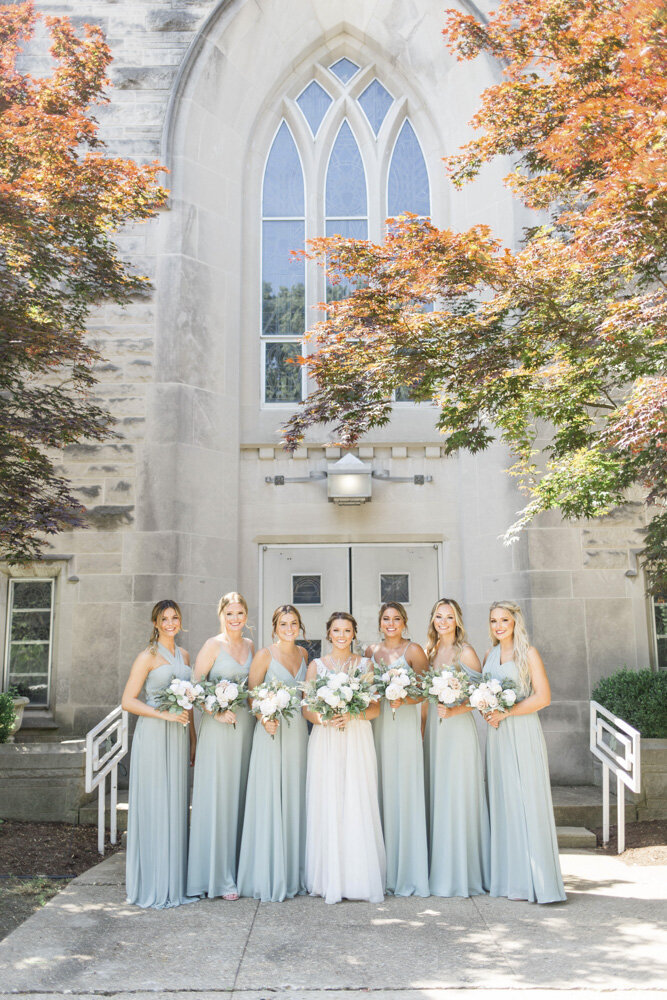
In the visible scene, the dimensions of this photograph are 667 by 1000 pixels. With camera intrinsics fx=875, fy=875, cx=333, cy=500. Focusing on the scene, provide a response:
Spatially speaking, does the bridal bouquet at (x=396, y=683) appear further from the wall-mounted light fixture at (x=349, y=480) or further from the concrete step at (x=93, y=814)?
the wall-mounted light fixture at (x=349, y=480)

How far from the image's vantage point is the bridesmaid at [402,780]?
582cm

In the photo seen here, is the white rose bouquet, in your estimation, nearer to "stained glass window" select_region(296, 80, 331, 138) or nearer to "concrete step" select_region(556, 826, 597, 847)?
"concrete step" select_region(556, 826, 597, 847)

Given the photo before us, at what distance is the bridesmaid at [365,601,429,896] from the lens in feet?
19.1

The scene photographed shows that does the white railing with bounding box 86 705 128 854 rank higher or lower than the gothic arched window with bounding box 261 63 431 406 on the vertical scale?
lower

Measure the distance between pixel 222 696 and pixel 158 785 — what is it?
768 millimetres

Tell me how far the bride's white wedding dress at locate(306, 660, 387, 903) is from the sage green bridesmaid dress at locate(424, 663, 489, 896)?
397mm

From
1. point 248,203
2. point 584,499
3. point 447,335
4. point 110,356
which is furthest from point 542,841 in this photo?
point 248,203

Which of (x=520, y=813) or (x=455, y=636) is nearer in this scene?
(x=520, y=813)


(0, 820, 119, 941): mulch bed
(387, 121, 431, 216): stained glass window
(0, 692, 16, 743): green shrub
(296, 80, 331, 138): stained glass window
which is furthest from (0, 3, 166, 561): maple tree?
(387, 121, 431, 216): stained glass window

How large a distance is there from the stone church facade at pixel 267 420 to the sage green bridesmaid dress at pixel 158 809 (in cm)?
402

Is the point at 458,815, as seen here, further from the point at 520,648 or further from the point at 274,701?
the point at 274,701

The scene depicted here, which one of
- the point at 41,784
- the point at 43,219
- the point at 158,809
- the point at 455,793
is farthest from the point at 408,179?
the point at 158,809

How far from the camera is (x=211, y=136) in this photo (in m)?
11.0

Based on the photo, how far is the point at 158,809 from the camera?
19.1 ft
